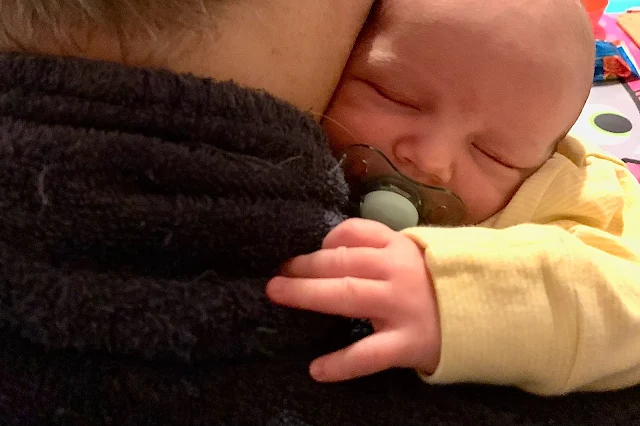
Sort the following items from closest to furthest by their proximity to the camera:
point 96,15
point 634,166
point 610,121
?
point 96,15, point 634,166, point 610,121

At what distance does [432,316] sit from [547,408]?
138mm

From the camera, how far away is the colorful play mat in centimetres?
128

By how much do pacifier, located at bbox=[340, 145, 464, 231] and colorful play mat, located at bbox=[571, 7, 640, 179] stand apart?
2.01ft

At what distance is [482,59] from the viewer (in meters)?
0.67

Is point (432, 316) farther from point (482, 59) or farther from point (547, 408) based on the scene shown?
point (482, 59)

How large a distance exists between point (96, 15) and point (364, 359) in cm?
31

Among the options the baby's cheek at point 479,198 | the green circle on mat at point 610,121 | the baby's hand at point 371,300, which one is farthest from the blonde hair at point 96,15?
the green circle on mat at point 610,121

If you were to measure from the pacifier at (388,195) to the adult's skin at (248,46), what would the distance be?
11 cm

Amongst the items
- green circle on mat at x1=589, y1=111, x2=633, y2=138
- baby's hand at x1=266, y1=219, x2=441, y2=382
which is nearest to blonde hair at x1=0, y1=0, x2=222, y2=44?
baby's hand at x1=266, y1=219, x2=441, y2=382

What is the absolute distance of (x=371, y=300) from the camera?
1.64ft

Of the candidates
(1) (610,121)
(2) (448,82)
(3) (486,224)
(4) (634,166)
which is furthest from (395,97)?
(1) (610,121)

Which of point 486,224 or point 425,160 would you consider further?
point 486,224

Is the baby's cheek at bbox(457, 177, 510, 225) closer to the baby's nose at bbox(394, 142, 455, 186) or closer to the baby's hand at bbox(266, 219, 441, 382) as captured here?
the baby's nose at bbox(394, 142, 455, 186)

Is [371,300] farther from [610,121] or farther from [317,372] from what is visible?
[610,121]
